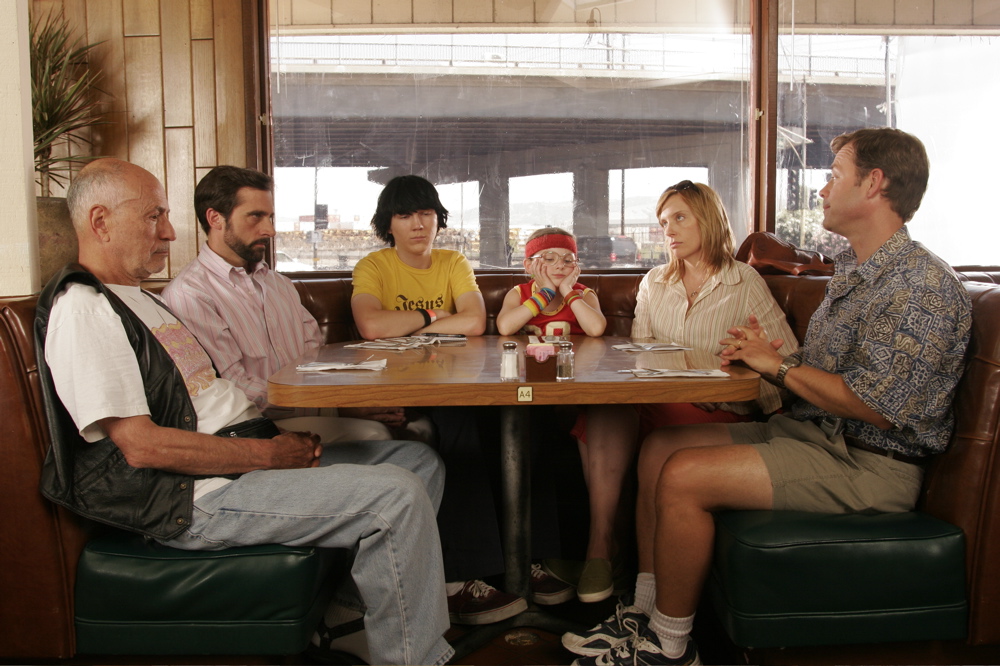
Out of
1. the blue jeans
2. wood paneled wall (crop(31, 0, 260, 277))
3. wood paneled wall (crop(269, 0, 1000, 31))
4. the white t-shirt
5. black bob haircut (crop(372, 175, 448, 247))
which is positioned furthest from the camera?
wood paneled wall (crop(269, 0, 1000, 31))

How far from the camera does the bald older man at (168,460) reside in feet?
4.92

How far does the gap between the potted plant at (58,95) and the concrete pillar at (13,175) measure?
2.94 ft

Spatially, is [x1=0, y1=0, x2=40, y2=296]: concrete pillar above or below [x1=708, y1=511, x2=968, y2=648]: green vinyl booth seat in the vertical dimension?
above

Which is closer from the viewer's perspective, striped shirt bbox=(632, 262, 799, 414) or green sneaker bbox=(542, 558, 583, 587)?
green sneaker bbox=(542, 558, 583, 587)

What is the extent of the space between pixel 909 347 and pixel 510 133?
8.58 feet

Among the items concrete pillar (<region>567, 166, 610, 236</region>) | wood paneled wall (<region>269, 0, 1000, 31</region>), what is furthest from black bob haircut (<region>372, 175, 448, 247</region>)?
wood paneled wall (<region>269, 0, 1000, 31</region>)

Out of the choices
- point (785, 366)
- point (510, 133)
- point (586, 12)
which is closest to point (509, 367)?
point (785, 366)

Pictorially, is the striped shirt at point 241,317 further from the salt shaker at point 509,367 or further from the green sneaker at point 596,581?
the green sneaker at point 596,581

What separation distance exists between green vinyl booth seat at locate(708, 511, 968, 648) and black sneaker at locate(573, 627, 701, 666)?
0.18 metres

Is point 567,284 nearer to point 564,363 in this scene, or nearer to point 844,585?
point 564,363

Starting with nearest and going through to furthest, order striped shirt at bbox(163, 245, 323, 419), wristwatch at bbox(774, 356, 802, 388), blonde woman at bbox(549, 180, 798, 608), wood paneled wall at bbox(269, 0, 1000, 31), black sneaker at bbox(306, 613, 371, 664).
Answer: wristwatch at bbox(774, 356, 802, 388) → black sneaker at bbox(306, 613, 371, 664) → striped shirt at bbox(163, 245, 323, 419) → blonde woman at bbox(549, 180, 798, 608) → wood paneled wall at bbox(269, 0, 1000, 31)

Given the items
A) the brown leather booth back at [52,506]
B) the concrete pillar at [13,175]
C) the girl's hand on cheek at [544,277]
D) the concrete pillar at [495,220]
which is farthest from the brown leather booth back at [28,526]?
the concrete pillar at [495,220]

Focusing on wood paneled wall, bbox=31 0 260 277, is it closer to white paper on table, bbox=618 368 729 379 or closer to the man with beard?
the man with beard

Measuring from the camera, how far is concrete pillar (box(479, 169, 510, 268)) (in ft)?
12.8
